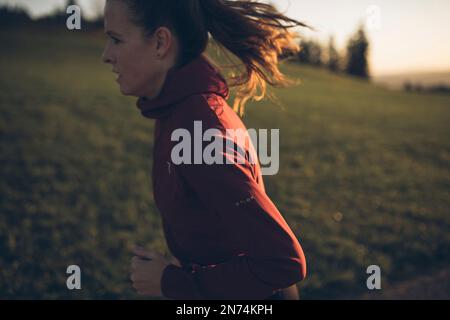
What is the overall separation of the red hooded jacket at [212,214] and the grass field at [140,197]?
8.76 feet

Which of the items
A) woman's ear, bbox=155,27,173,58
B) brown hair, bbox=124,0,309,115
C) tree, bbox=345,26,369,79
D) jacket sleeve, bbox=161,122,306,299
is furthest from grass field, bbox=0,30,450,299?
tree, bbox=345,26,369,79

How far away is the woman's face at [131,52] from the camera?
1.78m

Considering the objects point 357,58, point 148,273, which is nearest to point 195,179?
point 148,273

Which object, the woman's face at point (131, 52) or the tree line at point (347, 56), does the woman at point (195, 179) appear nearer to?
the woman's face at point (131, 52)

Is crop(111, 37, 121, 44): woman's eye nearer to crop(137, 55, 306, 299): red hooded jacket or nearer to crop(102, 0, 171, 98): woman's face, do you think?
crop(102, 0, 171, 98): woman's face

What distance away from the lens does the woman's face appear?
178 cm

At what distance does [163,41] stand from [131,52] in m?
0.14

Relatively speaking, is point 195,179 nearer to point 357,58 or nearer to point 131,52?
point 131,52

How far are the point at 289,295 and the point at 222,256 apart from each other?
0.53 m

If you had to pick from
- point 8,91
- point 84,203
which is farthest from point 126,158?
point 8,91

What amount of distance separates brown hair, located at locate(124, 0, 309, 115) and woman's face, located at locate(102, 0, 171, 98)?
0.14 feet

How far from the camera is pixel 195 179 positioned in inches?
60.9
